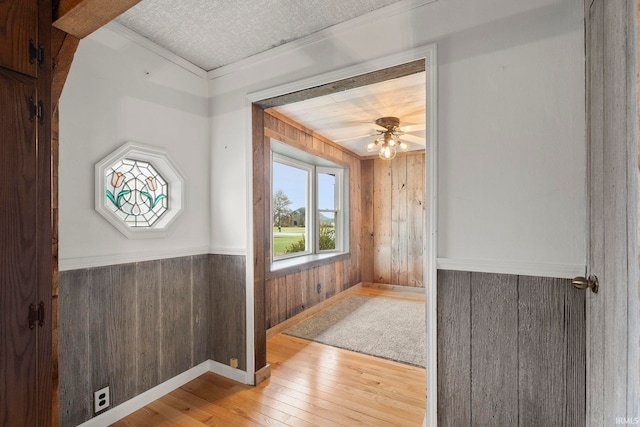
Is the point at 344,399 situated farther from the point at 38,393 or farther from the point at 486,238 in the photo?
the point at 38,393

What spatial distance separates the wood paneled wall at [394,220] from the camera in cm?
521

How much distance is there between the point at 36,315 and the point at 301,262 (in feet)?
10.3

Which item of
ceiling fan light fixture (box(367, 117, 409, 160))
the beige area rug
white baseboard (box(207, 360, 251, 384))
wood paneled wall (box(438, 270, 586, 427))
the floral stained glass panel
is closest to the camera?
wood paneled wall (box(438, 270, 586, 427))


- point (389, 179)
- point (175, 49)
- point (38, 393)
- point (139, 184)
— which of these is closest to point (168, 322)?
point (139, 184)

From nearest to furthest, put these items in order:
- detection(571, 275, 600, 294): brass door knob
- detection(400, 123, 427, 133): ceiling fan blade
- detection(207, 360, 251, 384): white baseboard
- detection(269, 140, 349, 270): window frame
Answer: detection(571, 275, 600, 294): brass door knob
detection(207, 360, 251, 384): white baseboard
detection(400, 123, 427, 133): ceiling fan blade
detection(269, 140, 349, 270): window frame

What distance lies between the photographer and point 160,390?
2.15 m

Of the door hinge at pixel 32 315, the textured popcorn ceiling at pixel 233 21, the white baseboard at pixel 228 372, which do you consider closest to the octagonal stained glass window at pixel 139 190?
the textured popcorn ceiling at pixel 233 21

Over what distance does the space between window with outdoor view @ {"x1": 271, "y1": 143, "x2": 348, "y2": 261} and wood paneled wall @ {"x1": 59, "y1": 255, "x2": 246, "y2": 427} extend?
144cm

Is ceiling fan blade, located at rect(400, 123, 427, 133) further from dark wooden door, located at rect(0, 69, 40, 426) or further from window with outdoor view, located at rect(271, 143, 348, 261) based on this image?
dark wooden door, located at rect(0, 69, 40, 426)

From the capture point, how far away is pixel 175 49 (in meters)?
2.22

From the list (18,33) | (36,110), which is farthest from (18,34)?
(36,110)

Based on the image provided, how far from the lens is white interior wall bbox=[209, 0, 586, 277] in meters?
1.37

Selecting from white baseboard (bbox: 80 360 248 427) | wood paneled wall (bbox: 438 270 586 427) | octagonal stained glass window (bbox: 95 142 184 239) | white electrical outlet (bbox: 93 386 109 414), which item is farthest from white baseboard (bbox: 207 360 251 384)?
wood paneled wall (bbox: 438 270 586 427)

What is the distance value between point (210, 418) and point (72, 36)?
2.13 m
